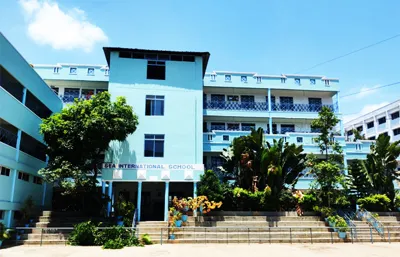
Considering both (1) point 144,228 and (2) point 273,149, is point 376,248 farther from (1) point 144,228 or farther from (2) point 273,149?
(1) point 144,228

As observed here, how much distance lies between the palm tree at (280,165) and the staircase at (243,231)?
2.11m

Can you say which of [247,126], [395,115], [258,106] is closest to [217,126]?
[247,126]

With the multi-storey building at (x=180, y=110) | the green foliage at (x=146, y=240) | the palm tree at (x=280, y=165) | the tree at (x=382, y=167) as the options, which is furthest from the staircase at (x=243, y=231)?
the tree at (x=382, y=167)

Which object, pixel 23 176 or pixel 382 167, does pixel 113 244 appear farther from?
pixel 382 167

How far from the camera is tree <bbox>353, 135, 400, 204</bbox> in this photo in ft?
68.1

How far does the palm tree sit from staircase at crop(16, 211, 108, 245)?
29.8 ft

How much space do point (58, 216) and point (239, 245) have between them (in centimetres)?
941

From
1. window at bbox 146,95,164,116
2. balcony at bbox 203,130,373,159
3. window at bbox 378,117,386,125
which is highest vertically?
window at bbox 378,117,386,125

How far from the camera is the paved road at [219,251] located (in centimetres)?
1240

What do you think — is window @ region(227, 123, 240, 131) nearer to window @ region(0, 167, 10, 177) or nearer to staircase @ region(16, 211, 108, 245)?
staircase @ region(16, 211, 108, 245)

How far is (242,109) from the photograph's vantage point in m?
25.8

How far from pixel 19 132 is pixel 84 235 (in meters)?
6.45

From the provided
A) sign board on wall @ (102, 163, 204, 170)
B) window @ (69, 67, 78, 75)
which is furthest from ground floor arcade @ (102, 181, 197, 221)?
window @ (69, 67, 78, 75)

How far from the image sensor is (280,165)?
19.9 meters
